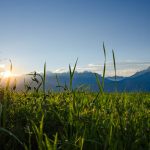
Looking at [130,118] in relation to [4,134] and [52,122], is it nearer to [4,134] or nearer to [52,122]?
[52,122]

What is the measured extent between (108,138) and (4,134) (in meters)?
1.37

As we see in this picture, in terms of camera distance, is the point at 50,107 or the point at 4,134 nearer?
the point at 4,134

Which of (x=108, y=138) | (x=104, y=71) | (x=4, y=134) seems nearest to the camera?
(x=108, y=138)

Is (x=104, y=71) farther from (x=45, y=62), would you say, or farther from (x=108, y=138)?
(x=108, y=138)

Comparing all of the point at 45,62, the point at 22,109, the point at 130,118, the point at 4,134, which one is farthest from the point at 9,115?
the point at 130,118

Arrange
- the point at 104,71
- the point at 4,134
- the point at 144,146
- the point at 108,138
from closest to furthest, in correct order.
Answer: the point at 108,138 → the point at 144,146 → the point at 104,71 → the point at 4,134

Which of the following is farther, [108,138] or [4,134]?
[4,134]

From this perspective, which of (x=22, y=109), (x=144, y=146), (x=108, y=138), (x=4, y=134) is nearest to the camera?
(x=108, y=138)

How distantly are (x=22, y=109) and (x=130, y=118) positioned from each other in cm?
165

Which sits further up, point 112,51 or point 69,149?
point 112,51

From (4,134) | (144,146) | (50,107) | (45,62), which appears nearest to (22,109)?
(50,107)

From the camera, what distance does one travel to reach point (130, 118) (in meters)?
3.96

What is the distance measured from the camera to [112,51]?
10.4ft

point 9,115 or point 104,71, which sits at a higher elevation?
point 104,71
